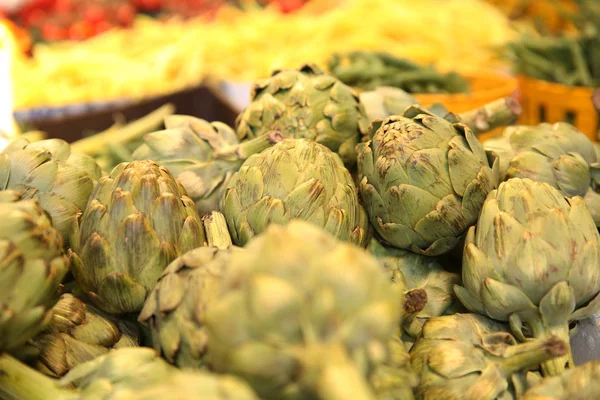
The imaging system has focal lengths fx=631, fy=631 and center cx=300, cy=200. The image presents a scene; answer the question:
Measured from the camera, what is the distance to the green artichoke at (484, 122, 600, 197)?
938 millimetres

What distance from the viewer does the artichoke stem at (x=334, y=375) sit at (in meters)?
0.47

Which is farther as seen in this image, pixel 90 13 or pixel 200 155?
pixel 90 13

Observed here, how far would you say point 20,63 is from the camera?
2.84m

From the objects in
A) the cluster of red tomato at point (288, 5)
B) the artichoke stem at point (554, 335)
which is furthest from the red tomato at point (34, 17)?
the artichoke stem at point (554, 335)

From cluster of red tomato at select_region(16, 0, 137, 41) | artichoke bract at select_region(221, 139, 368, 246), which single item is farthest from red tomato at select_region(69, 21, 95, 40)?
artichoke bract at select_region(221, 139, 368, 246)

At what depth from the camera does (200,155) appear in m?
1.04

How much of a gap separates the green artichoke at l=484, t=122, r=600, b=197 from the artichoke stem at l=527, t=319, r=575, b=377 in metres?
0.24

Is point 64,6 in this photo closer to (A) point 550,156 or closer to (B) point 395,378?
(A) point 550,156

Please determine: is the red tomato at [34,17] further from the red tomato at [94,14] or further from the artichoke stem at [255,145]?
the artichoke stem at [255,145]

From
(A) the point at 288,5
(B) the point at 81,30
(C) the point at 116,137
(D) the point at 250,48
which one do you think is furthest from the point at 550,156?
(B) the point at 81,30

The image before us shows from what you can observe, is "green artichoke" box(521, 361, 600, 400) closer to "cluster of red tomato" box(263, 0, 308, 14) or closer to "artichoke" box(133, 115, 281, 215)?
"artichoke" box(133, 115, 281, 215)

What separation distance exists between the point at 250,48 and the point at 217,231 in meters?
2.45

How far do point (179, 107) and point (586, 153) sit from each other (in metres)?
1.88

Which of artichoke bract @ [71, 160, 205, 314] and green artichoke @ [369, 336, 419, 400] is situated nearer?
green artichoke @ [369, 336, 419, 400]
